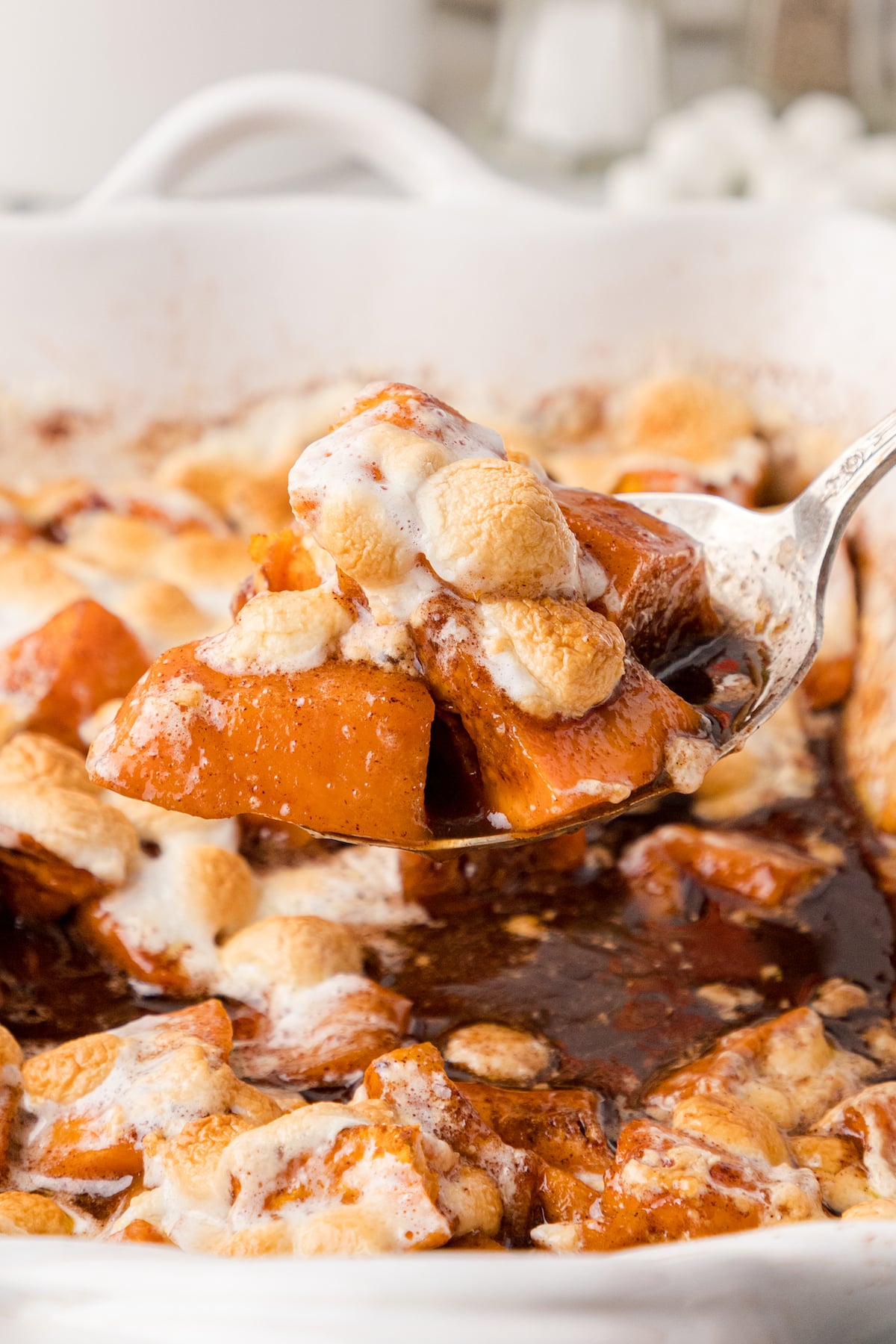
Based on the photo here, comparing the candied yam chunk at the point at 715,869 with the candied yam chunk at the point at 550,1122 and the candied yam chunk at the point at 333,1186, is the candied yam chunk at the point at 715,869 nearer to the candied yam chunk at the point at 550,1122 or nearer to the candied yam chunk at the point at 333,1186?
the candied yam chunk at the point at 550,1122

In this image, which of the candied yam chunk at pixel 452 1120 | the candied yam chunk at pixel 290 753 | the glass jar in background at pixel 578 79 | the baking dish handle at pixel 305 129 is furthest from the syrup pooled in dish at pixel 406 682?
the glass jar in background at pixel 578 79

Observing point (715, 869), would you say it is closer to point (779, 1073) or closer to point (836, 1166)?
point (779, 1073)

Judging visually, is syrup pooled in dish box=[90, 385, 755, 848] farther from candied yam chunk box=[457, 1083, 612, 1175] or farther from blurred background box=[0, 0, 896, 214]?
blurred background box=[0, 0, 896, 214]

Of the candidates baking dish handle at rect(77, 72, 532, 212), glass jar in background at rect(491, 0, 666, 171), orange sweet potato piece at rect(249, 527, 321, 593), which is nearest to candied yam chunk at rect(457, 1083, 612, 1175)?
orange sweet potato piece at rect(249, 527, 321, 593)

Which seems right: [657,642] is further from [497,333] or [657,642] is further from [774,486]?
[497,333]

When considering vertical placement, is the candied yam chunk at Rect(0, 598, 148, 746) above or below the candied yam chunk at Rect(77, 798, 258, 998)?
above

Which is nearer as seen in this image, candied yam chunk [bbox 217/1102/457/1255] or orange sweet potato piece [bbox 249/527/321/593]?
candied yam chunk [bbox 217/1102/457/1255]
